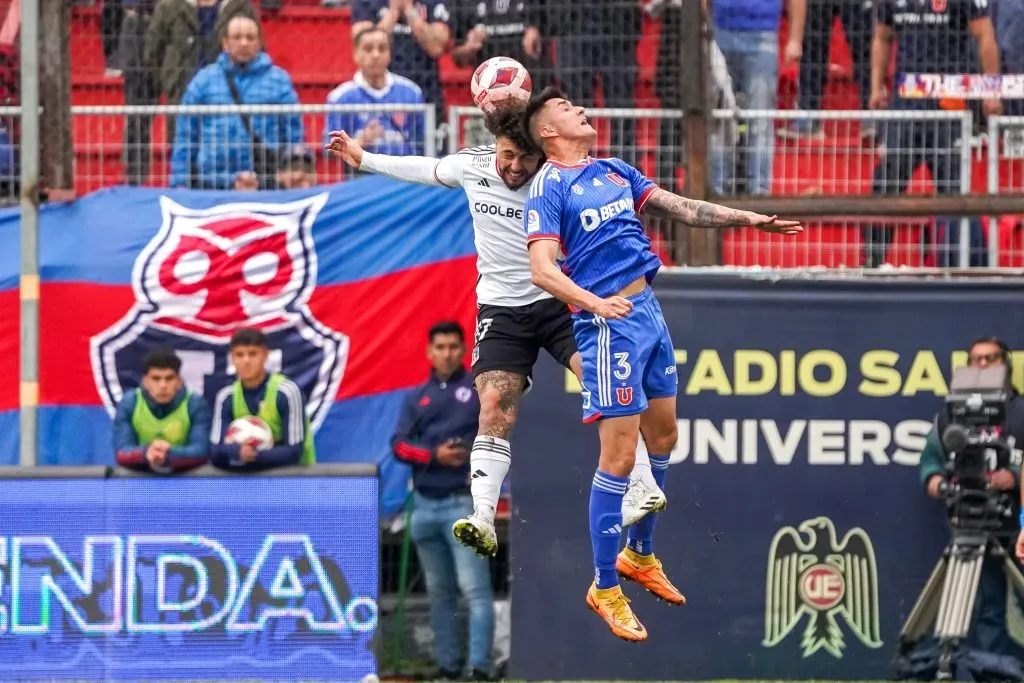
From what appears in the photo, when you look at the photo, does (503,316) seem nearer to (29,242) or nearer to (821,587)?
(821,587)

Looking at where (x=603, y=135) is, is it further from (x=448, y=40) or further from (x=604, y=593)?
(x=604, y=593)

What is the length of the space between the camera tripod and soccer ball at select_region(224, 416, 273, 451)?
158 inches

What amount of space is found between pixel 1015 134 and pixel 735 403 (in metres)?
2.33

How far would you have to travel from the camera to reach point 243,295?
11.4 metres

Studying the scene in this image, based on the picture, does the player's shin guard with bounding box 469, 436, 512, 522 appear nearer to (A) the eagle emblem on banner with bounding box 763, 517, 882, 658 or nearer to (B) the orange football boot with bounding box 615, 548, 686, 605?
(B) the orange football boot with bounding box 615, 548, 686, 605

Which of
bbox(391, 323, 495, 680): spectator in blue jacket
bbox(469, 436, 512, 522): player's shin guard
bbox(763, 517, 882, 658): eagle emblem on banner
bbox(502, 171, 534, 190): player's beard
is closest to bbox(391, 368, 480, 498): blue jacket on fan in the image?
bbox(391, 323, 495, 680): spectator in blue jacket

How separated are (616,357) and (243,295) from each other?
4.10m

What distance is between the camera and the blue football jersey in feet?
25.9

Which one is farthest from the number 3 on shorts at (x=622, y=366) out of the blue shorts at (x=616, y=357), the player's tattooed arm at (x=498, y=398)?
the player's tattooed arm at (x=498, y=398)

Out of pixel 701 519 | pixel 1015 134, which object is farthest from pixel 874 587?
pixel 1015 134

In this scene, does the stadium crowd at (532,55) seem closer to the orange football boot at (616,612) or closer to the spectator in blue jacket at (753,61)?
the spectator in blue jacket at (753,61)

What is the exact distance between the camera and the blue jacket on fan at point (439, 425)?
11125mm

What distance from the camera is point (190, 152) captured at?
37.4 feet

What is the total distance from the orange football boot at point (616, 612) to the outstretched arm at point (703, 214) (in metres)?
1.69
